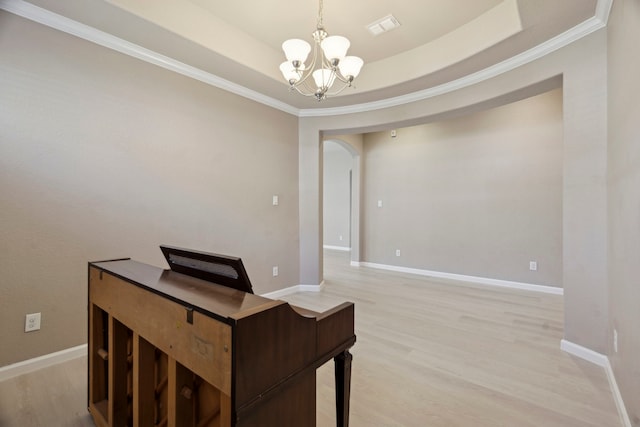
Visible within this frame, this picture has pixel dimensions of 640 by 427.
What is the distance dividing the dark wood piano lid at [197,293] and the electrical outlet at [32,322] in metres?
1.18

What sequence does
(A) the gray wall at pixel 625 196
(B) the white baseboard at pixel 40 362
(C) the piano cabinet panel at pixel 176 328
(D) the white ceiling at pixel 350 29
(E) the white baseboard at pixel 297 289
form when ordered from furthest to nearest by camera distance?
(E) the white baseboard at pixel 297 289 < (D) the white ceiling at pixel 350 29 < (B) the white baseboard at pixel 40 362 < (A) the gray wall at pixel 625 196 < (C) the piano cabinet panel at pixel 176 328

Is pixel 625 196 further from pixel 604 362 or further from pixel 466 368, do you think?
pixel 466 368

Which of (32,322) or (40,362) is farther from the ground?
(32,322)

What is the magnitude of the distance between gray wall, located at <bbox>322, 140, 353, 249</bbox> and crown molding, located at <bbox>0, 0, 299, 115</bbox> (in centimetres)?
480

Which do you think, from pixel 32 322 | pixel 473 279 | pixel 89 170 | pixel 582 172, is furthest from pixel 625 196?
pixel 32 322

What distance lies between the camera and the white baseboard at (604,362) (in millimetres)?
1616

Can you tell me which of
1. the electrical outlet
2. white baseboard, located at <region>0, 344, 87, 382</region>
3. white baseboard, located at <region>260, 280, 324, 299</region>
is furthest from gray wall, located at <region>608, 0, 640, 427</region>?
the electrical outlet

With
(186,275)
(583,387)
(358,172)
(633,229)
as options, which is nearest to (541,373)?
(583,387)

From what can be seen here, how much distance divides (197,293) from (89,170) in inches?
78.5

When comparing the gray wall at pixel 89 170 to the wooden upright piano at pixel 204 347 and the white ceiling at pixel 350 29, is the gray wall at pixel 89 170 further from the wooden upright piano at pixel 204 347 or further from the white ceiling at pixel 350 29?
the wooden upright piano at pixel 204 347

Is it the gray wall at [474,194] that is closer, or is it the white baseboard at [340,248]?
the gray wall at [474,194]

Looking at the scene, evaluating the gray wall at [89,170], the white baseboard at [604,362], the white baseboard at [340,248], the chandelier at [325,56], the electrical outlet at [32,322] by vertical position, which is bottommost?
the white baseboard at [604,362]

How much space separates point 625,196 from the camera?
161 cm

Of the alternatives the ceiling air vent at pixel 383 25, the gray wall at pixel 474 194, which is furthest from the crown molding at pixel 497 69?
the gray wall at pixel 474 194
